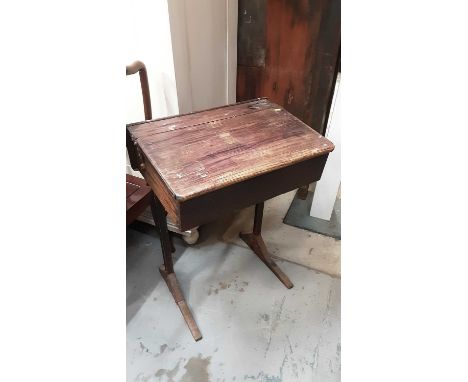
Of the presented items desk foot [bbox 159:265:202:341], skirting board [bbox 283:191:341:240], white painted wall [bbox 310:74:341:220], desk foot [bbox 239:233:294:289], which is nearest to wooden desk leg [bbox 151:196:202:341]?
desk foot [bbox 159:265:202:341]

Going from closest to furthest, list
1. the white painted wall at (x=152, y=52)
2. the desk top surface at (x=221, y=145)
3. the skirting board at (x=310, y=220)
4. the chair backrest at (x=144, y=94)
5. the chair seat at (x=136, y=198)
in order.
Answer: the desk top surface at (x=221, y=145), the chair backrest at (x=144, y=94), the white painted wall at (x=152, y=52), the chair seat at (x=136, y=198), the skirting board at (x=310, y=220)

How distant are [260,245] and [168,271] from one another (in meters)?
0.47

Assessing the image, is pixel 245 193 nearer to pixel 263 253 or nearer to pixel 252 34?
pixel 263 253

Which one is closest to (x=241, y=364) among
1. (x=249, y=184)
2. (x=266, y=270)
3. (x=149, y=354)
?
(x=149, y=354)

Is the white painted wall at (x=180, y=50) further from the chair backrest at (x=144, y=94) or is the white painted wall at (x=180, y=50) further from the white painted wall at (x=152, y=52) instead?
the chair backrest at (x=144, y=94)

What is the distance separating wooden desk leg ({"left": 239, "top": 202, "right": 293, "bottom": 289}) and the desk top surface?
0.51 m

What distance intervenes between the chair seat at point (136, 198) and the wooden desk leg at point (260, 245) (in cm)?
52

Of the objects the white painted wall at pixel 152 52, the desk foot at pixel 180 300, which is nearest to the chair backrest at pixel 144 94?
the white painted wall at pixel 152 52

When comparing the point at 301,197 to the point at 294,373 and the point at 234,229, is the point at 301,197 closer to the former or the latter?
the point at 234,229

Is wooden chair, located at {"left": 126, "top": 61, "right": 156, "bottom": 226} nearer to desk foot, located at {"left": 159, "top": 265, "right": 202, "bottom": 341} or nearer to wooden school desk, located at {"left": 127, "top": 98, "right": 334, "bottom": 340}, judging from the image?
wooden school desk, located at {"left": 127, "top": 98, "right": 334, "bottom": 340}

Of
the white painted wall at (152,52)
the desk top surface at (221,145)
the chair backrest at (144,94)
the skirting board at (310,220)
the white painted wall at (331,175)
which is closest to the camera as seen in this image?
the desk top surface at (221,145)

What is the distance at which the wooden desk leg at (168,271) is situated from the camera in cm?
119

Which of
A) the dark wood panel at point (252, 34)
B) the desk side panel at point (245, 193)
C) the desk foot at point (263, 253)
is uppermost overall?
the dark wood panel at point (252, 34)

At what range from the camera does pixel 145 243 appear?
1639 millimetres
